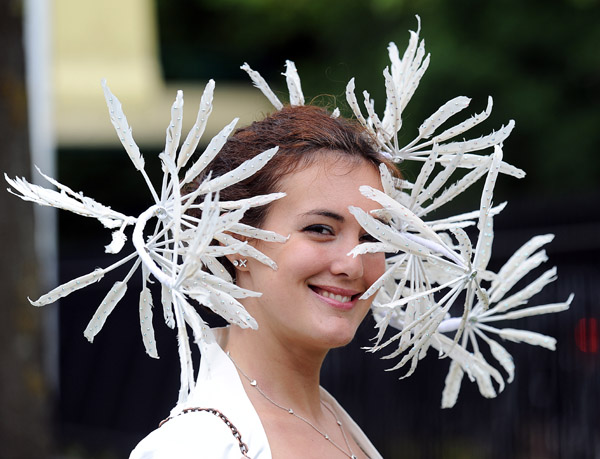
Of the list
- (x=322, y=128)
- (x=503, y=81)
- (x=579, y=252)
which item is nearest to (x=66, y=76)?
(x=503, y=81)

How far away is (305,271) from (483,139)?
20.0 inches

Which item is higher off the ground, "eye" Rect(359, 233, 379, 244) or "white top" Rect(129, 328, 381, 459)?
"eye" Rect(359, 233, 379, 244)

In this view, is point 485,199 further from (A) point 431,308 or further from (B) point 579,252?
(B) point 579,252

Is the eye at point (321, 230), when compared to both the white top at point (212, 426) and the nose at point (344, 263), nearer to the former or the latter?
the nose at point (344, 263)

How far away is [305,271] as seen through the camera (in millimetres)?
2055

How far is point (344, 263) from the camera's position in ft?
6.77

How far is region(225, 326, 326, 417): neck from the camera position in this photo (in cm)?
219

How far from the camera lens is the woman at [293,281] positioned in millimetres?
2057

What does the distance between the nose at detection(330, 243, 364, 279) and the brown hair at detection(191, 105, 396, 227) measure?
19cm

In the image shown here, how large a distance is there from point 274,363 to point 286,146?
500 mm

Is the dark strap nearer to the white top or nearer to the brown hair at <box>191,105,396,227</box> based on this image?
the white top

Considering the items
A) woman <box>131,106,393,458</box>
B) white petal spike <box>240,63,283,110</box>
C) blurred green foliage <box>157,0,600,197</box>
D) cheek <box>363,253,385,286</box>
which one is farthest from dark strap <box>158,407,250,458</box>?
blurred green foliage <box>157,0,600,197</box>

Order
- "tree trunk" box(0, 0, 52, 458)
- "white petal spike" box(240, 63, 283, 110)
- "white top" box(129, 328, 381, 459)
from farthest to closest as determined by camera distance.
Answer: "tree trunk" box(0, 0, 52, 458) < "white petal spike" box(240, 63, 283, 110) < "white top" box(129, 328, 381, 459)

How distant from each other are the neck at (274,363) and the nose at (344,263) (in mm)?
236
